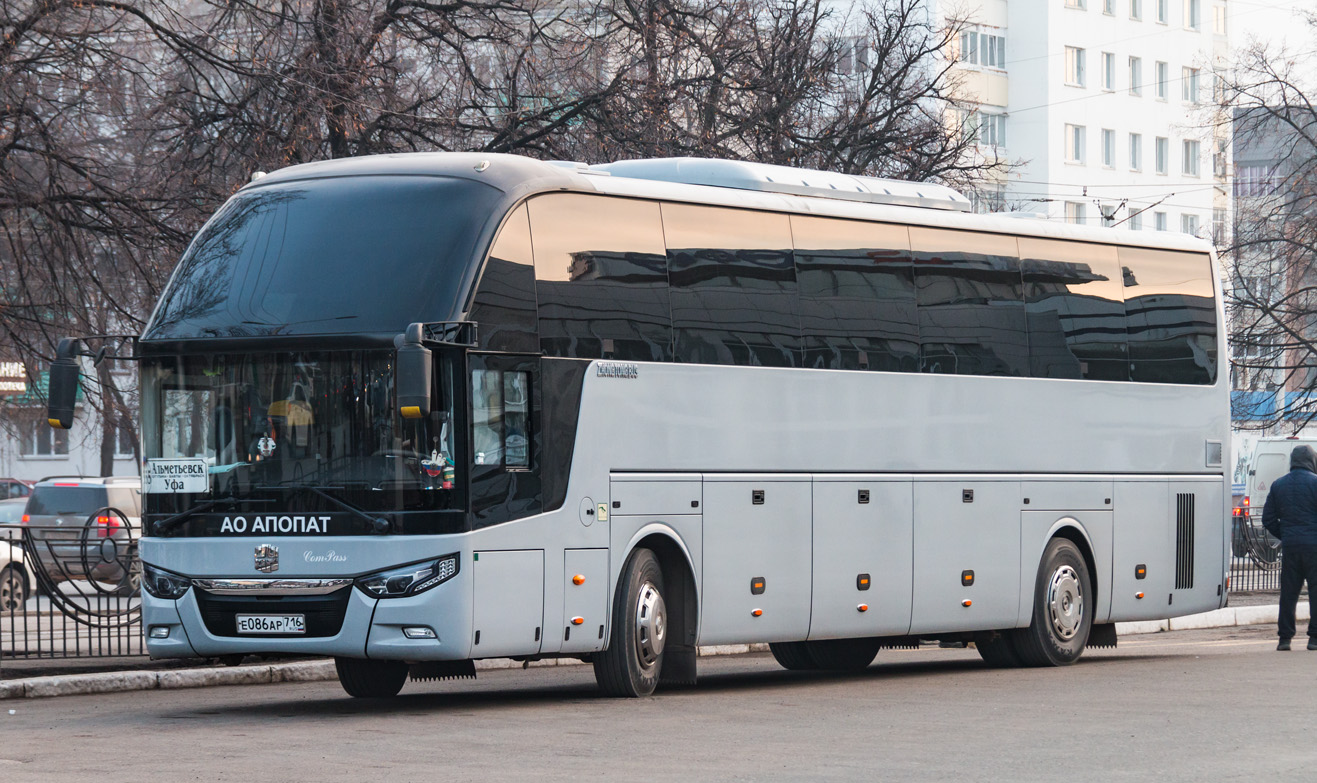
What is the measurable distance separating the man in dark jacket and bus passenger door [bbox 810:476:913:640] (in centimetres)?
514

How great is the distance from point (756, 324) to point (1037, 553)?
4.29 m

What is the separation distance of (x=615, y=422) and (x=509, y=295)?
1332mm

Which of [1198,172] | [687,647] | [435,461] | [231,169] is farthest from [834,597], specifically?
[1198,172]

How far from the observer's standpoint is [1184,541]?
64.9ft

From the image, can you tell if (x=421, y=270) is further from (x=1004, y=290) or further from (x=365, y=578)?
(x=1004, y=290)

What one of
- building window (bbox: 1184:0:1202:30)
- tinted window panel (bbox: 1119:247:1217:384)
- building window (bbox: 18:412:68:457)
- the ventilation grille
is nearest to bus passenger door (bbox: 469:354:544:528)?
tinted window panel (bbox: 1119:247:1217:384)

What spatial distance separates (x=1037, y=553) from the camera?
59.4 feet

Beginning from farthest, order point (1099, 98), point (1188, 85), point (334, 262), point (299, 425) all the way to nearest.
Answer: point (1188, 85), point (1099, 98), point (334, 262), point (299, 425)

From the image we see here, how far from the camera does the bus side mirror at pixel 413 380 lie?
12195 mm

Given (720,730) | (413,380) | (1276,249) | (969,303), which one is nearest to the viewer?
(720,730)

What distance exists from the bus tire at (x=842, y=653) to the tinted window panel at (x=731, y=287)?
11.9ft

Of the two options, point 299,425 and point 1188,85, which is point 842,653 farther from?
point 1188,85

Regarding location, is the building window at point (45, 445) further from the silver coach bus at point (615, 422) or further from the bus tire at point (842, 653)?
the silver coach bus at point (615, 422)

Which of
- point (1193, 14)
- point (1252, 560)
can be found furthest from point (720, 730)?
point (1193, 14)
